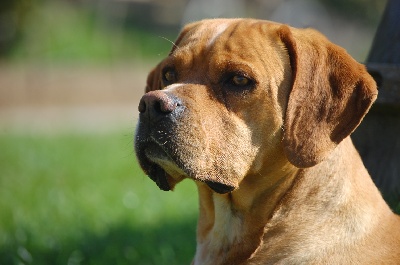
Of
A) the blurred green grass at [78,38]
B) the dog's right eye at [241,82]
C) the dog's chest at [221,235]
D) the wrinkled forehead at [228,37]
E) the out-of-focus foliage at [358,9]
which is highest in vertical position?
the wrinkled forehead at [228,37]

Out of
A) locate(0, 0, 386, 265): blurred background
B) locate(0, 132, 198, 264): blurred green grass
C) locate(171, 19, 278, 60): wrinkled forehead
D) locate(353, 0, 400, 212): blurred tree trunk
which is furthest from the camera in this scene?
locate(0, 0, 386, 265): blurred background

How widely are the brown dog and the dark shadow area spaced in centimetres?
183

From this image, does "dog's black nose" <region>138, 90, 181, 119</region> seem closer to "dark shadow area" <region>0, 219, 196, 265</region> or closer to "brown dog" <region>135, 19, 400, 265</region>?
"brown dog" <region>135, 19, 400, 265</region>

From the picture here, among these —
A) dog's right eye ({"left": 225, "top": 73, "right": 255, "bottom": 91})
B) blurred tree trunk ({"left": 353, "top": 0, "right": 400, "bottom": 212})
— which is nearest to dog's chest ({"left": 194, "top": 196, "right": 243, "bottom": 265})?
dog's right eye ({"left": 225, "top": 73, "right": 255, "bottom": 91})

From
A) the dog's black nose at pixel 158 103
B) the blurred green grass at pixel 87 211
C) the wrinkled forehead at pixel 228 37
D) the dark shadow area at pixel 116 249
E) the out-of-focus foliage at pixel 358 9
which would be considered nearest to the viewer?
the dog's black nose at pixel 158 103

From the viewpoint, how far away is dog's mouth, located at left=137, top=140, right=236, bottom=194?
3902 mm

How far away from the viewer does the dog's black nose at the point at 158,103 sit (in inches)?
151

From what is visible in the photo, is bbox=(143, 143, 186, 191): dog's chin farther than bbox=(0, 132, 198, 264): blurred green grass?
No

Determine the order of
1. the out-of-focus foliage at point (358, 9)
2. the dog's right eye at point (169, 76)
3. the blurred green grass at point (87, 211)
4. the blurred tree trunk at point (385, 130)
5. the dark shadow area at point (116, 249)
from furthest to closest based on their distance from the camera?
the out-of-focus foliage at point (358, 9), the blurred green grass at point (87, 211), the dark shadow area at point (116, 249), the blurred tree trunk at point (385, 130), the dog's right eye at point (169, 76)

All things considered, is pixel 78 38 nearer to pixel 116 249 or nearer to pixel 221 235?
pixel 116 249

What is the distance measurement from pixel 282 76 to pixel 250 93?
0.71ft

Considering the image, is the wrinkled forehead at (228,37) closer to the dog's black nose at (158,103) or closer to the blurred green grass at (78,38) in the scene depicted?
the dog's black nose at (158,103)

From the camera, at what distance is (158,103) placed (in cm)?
383

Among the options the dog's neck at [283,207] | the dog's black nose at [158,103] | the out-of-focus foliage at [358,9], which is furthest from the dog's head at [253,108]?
the out-of-focus foliage at [358,9]
